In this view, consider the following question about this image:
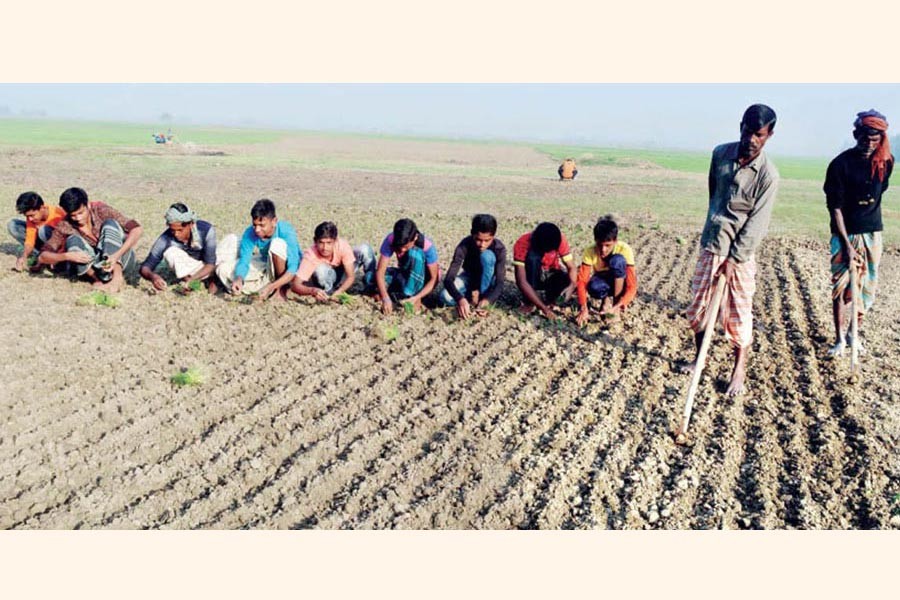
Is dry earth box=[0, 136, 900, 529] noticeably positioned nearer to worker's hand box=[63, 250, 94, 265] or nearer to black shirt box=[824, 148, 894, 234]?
worker's hand box=[63, 250, 94, 265]

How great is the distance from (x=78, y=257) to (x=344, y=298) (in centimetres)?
265

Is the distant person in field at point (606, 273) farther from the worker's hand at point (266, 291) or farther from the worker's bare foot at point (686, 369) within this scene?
the worker's hand at point (266, 291)

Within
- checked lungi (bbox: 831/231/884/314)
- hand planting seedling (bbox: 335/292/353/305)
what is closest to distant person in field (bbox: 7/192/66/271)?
hand planting seedling (bbox: 335/292/353/305)

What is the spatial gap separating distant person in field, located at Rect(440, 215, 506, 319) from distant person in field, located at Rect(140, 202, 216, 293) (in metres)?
2.33

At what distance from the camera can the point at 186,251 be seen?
6.33m

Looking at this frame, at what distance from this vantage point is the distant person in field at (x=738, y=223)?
393 centimetres

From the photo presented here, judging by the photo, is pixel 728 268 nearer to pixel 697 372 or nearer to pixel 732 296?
pixel 732 296

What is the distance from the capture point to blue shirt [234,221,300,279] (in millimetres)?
6046

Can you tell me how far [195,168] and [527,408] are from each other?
23.0 m

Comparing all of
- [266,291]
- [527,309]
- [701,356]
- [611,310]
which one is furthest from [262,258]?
[701,356]

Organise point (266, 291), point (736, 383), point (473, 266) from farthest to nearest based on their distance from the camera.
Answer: point (266, 291), point (473, 266), point (736, 383)

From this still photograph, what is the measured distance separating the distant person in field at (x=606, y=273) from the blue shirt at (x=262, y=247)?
268cm

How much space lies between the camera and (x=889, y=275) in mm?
→ 8555

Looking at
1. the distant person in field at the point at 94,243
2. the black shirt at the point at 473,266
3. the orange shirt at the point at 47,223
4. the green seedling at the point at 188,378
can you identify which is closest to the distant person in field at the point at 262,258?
the distant person in field at the point at 94,243
